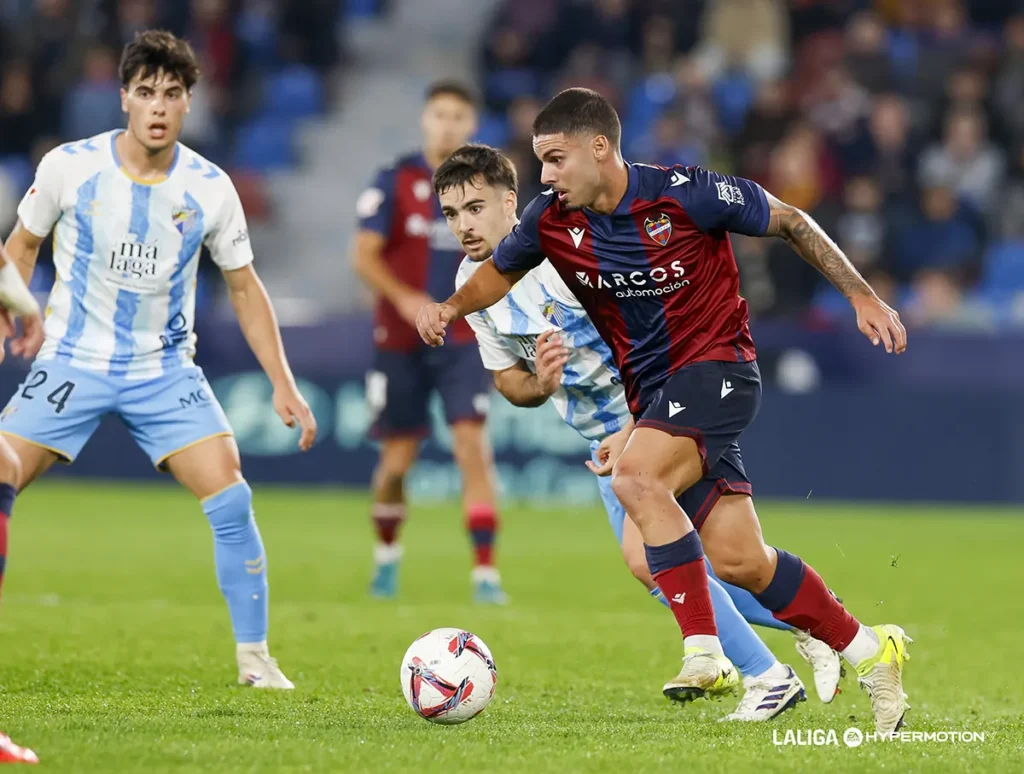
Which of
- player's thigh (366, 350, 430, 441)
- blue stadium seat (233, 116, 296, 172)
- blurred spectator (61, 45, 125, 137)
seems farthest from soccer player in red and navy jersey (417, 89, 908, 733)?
blue stadium seat (233, 116, 296, 172)

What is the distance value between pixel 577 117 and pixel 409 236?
4.66 meters

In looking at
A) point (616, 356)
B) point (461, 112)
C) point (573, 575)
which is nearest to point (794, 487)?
point (573, 575)

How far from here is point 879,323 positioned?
5219 mm

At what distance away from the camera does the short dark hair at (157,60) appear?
6.04 metres

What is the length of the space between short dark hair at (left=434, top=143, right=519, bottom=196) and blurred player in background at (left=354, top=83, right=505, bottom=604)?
129 inches

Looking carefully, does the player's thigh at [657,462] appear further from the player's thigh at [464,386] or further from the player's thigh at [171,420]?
the player's thigh at [464,386]

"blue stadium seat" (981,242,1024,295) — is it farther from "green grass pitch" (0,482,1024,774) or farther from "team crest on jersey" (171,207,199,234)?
"team crest on jersey" (171,207,199,234)

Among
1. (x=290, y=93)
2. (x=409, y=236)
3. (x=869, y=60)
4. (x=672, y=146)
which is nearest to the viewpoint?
(x=409, y=236)

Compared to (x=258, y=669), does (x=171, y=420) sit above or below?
above

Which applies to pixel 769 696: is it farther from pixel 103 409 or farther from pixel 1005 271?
pixel 1005 271

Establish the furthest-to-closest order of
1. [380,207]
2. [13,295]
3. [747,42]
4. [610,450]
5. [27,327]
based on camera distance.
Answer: [747,42] → [380,207] → [610,450] → [27,327] → [13,295]

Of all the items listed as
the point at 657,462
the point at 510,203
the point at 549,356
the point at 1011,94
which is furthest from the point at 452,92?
the point at 1011,94

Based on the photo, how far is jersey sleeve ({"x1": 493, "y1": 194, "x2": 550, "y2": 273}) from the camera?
559 centimetres

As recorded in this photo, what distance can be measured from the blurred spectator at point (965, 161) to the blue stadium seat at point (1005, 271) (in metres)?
0.91
